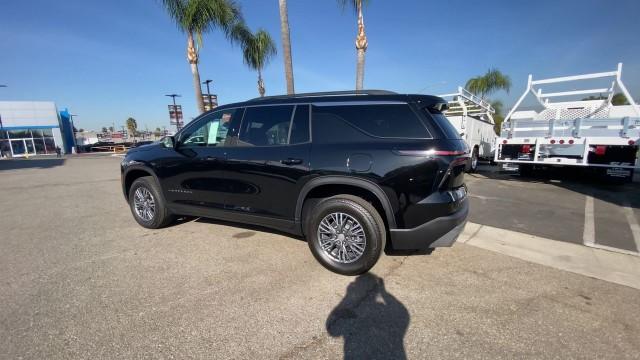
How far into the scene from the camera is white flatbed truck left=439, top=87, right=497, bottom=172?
10078 mm

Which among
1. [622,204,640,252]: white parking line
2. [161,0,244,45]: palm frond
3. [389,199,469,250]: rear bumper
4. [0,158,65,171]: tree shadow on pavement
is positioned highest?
[161,0,244,45]: palm frond

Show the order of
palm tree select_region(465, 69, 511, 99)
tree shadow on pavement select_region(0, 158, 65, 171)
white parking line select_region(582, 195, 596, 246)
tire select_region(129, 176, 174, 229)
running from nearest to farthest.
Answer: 1. white parking line select_region(582, 195, 596, 246)
2. tire select_region(129, 176, 174, 229)
3. tree shadow on pavement select_region(0, 158, 65, 171)
4. palm tree select_region(465, 69, 511, 99)

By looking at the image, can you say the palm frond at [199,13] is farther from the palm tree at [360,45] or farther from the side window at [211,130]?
the side window at [211,130]

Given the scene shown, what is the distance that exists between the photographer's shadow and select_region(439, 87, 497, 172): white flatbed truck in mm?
8228

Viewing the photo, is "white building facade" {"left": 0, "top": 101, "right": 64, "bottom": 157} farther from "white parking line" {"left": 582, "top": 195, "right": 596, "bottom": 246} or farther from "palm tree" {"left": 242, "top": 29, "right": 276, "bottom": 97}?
"white parking line" {"left": 582, "top": 195, "right": 596, "bottom": 246}

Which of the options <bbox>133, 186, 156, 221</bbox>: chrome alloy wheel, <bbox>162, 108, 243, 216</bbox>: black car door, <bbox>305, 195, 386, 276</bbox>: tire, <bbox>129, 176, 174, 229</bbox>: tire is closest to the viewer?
<bbox>305, 195, 386, 276</bbox>: tire

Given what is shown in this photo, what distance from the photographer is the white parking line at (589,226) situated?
3993mm

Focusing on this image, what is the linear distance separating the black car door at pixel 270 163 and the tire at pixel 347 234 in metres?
0.37

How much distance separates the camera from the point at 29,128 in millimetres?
34406

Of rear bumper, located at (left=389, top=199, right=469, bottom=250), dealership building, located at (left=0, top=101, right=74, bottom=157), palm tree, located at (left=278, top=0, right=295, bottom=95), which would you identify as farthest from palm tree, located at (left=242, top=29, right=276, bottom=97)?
dealership building, located at (left=0, top=101, right=74, bottom=157)

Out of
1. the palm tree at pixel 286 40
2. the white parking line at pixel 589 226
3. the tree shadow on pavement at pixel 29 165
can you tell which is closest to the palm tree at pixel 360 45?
the palm tree at pixel 286 40

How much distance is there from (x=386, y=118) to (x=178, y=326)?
103 inches

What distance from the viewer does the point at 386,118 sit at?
Answer: 9.68 feet

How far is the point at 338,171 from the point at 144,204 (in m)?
3.38
